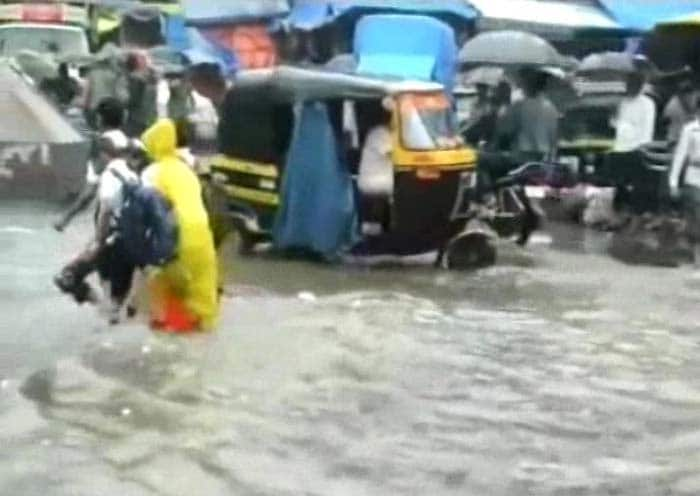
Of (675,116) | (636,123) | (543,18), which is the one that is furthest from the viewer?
(543,18)

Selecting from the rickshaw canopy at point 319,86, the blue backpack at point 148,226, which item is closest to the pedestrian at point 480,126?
the rickshaw canopy at point 319,86

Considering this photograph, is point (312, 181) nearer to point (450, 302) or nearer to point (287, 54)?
point (450, 302)

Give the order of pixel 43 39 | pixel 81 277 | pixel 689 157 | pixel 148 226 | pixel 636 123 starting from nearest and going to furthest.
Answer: pixel 148 226 → pixel 81 277 → pixel 689 157 → pixel 636 123 → pixel 43 39

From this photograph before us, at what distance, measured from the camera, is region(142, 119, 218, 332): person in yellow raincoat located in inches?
449

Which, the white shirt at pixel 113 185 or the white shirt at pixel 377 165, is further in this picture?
the white shirt at pixel 377 165

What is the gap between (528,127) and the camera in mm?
20219

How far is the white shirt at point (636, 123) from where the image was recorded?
20375 millimetres

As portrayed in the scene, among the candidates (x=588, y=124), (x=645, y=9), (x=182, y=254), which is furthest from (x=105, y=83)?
(x=645, y=9)

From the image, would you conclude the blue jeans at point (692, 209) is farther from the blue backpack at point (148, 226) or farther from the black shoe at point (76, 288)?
the blue backpack at point (148, 226)

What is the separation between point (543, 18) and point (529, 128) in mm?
11796

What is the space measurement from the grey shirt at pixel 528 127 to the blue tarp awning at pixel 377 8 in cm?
945

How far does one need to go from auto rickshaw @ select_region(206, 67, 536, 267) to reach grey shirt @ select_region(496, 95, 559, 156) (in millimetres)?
3026

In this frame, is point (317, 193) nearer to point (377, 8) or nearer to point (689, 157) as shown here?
point (689, 157)

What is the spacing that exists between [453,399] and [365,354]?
50.8 inches
